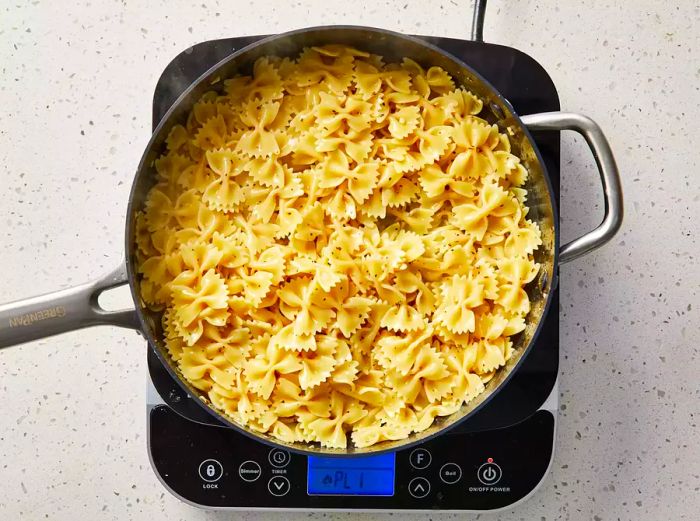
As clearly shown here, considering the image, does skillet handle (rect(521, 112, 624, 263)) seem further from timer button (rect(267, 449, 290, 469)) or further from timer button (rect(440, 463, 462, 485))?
timer button (rect(267, 449, 290, 469))

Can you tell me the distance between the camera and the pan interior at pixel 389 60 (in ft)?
2.86

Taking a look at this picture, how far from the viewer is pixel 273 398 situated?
96 cm

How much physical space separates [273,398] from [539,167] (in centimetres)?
46

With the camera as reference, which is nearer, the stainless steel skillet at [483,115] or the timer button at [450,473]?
the stainless steel skillet at [483,115]

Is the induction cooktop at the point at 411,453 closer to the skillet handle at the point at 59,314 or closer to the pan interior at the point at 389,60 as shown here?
the pan interior at the point at 389,60

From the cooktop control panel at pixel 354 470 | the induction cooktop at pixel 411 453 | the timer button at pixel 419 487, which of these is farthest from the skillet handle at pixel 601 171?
the timer button at pixel 419 487

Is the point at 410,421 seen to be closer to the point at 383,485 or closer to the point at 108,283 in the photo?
the point at 383,485

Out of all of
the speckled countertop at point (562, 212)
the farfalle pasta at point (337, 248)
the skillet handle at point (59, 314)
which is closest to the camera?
the skillet handle at point (59, 314)

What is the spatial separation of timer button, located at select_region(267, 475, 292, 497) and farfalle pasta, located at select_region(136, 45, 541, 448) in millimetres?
107

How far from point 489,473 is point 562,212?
396 millimetres

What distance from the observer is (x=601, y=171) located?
0.88 metres

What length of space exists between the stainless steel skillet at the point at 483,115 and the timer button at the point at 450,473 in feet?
0.39

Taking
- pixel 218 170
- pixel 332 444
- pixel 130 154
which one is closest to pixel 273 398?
pixel 332 444

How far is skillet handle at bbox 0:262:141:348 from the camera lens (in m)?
0.82
